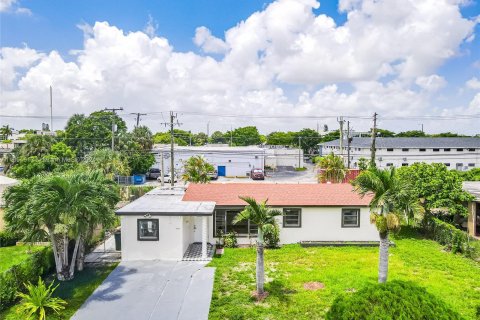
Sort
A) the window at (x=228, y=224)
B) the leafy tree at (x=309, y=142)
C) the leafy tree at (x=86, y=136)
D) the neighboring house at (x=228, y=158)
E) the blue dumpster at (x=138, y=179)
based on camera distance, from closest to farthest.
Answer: the window at (x=228, y=224) → the blue dumpster at (x=138, y=179) → the neighboring house at (x=228, y=158) → the leafy tree at (x=86, y=136) → the leafy tree at (x=309, y=142)

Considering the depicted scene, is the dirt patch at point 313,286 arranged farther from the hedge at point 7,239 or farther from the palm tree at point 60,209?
the hedge at point 7,239

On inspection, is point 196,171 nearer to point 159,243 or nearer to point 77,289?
point 159,243


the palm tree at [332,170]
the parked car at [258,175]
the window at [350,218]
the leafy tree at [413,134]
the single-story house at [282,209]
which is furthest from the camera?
the leafy tree at [413,134]

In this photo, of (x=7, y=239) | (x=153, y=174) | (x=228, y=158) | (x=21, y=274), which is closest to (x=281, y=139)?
(x=228, y=158)

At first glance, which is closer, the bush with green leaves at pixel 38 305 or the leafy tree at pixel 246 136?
the bush with green leaves at pixel 38 305

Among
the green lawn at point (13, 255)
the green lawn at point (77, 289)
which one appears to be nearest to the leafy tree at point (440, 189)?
the green lawn at point (77, 289)

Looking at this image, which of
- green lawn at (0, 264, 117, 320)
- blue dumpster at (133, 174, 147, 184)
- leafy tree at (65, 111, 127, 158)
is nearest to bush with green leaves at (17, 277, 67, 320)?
green lawn at (0, 264, 117, 320)

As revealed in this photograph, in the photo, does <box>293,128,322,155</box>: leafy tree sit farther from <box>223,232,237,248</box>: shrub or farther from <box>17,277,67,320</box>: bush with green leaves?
<box>17,277,67,320</box>: bush with green leaves

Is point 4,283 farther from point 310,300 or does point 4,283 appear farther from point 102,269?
point 310,300
